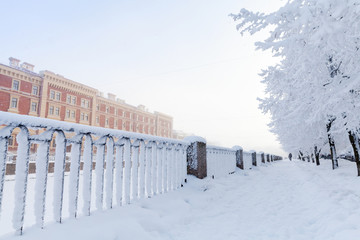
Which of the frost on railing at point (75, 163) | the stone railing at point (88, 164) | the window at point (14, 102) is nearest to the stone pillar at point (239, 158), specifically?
the stone railing at point (88, 164)

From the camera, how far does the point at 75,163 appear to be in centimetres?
256

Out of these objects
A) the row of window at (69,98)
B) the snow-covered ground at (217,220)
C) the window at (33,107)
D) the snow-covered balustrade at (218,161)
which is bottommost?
the snow-covered ground at (217,220)

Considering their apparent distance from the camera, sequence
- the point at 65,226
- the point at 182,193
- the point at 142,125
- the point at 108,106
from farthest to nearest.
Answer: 1. the point at 142,125
2. the point at 108,106
3. the point at 182,193
4. the point at 65,226

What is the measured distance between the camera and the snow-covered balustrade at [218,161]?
7.02 m

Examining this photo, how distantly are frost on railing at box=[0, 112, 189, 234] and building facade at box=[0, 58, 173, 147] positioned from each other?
111 feet

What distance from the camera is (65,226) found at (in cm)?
224

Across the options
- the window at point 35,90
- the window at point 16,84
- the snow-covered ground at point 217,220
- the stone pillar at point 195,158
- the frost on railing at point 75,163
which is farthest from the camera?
the window at point 35,90

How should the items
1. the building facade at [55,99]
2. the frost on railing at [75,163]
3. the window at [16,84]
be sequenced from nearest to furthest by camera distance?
the frost on railing at [75,163] → the building facade at [55,99] → the window at [16,84]

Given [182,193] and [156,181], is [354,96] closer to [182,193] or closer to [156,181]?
[182,193]

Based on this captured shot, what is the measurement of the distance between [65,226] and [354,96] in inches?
255

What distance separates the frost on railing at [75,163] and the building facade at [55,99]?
111ft

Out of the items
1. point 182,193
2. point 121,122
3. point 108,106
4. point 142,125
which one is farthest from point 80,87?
point 182,193

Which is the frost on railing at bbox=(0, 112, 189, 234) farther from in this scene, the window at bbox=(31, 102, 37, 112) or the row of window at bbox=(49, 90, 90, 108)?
the row of window at bbox=(49, 90, 90, 108)

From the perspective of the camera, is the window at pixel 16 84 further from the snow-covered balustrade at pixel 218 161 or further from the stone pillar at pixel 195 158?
the stone pillar at pixel 195 158
